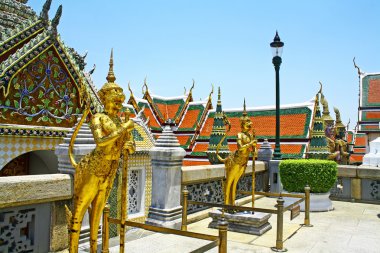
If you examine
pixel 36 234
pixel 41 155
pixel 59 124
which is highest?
pixel 59 124

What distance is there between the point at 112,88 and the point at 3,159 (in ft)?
20.8

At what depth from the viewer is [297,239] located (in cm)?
707

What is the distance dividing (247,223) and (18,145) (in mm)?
6182

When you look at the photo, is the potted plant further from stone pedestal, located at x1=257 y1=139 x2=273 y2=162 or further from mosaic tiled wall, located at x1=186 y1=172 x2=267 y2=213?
stone pedestal, located at x1=257 y1=139 x2=273 y2=162

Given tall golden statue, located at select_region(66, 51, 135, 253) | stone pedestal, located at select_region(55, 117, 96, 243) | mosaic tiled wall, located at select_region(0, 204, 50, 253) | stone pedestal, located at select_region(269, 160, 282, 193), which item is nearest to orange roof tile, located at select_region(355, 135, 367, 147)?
stone pedestal, located at select_region(269, 160, 282, 193)

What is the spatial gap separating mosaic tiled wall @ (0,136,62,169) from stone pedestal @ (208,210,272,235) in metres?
5.10

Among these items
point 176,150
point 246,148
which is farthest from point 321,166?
point 176,150

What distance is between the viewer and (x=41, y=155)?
10531mm

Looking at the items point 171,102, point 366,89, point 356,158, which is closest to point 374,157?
point 171,102

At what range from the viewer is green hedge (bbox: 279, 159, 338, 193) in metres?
10.6

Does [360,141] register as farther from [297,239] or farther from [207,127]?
[297,239]

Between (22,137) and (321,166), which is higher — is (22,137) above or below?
above

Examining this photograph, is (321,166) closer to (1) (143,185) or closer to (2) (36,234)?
(1) (143,185)

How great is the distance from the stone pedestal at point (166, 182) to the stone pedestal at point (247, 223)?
1082 millimetres
